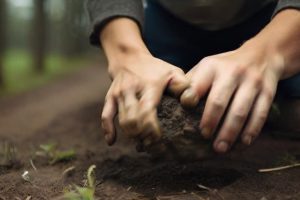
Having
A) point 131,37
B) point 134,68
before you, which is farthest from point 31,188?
point 131,37

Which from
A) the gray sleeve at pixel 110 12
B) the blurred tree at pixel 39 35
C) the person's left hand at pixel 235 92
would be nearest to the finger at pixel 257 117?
the person's left hand at pixel 235 92

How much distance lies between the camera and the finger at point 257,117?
4.33 ft

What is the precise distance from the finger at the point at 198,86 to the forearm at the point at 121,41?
0.29 m

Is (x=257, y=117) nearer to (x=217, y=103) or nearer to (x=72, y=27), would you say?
(x=217, y=103)

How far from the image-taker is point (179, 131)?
142 centimetres

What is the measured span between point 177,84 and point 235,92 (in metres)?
0.18

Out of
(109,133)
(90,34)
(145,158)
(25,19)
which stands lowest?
(25,19)

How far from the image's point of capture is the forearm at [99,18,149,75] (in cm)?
162

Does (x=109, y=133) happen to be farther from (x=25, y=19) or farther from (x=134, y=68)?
(x=25, y=19)

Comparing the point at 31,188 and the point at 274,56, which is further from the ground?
the point at 274,56

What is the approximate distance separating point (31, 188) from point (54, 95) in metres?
4.55

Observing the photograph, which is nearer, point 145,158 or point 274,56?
point 274,56

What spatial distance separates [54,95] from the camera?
5.95 meters

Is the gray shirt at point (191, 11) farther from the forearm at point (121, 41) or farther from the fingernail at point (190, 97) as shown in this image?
the fingernail at point (190, 97)
